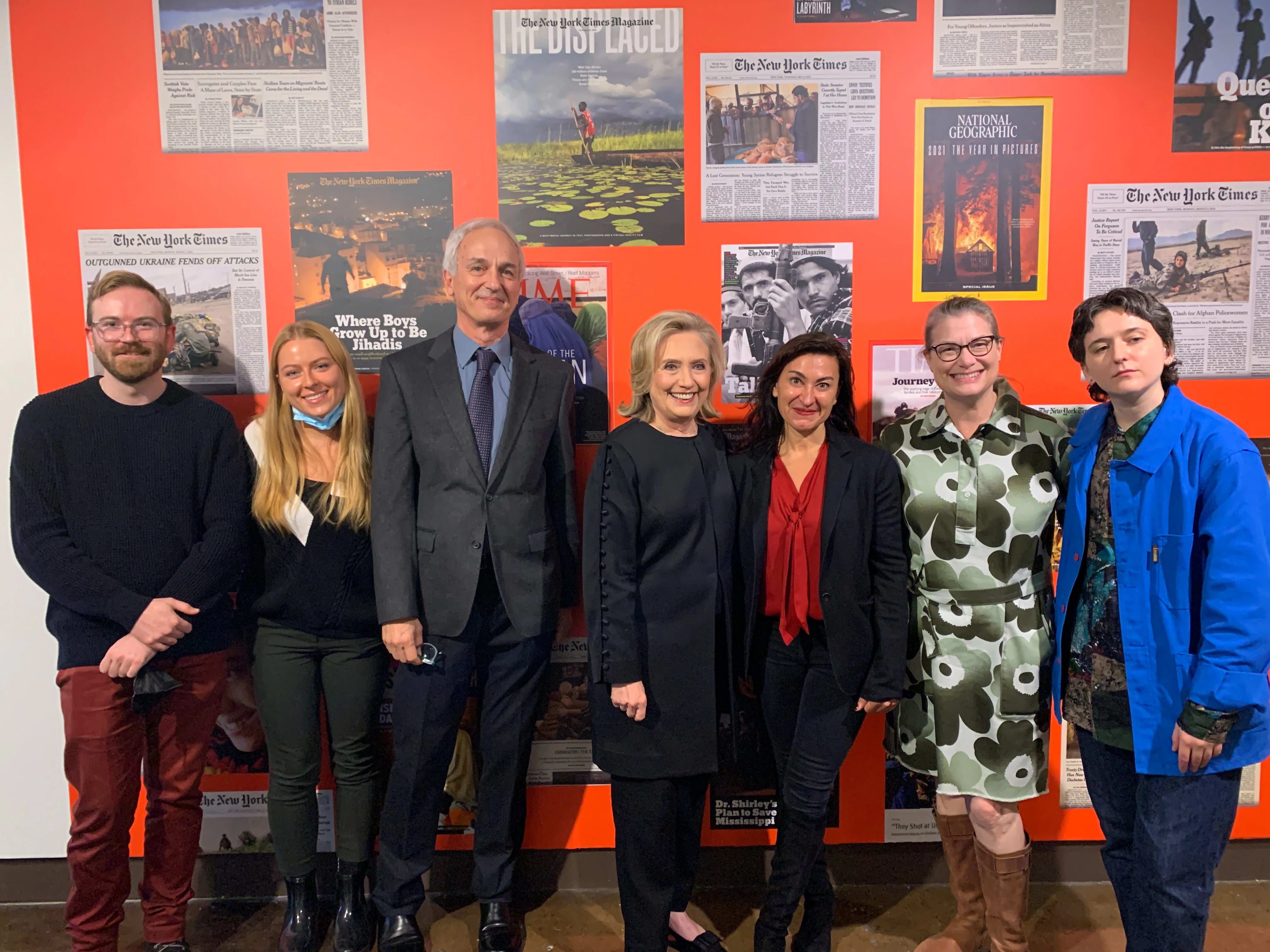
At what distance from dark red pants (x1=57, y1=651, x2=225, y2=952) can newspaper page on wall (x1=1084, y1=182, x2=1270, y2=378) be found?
3.41 metres

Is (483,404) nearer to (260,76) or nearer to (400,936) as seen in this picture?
(260,76)

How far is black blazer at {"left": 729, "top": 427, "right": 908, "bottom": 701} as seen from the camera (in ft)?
7.01

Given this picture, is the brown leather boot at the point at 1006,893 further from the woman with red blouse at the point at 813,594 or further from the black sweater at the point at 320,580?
the black sweater at the point at 320,580

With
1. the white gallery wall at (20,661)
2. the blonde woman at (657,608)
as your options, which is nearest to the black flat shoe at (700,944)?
the blonde woman at (657,608)

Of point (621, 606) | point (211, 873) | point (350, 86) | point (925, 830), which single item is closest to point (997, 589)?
point (621, 606)

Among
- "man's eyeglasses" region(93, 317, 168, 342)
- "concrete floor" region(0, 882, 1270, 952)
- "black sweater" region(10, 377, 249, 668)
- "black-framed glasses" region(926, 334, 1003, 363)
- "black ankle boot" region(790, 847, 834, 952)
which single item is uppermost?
"man's eyeglasses" region(93, 317, 168, 342)

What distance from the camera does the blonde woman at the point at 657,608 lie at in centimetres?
213

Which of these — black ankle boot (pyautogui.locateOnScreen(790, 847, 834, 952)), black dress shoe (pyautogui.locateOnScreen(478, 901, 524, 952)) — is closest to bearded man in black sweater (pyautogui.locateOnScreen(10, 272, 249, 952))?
black dress shoe (pyautogui.locateOnScreen(478, 901, 524, 952))

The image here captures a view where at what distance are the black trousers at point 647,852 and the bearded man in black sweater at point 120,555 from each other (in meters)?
1.40

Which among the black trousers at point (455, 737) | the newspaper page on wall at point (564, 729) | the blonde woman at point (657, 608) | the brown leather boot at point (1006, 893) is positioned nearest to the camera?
the blonde woman at point (657, 608)

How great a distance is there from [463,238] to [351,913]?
223 centimetres

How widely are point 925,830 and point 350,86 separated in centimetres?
345

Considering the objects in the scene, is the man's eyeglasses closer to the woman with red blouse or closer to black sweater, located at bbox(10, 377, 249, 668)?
black sweater, located at bbox(10, 377, 249, 668)

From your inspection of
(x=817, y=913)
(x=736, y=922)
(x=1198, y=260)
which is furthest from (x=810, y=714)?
(x=1198, y=260)
